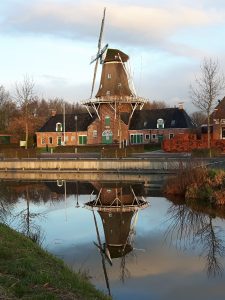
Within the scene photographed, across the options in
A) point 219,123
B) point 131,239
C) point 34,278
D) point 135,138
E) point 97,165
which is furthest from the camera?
point 135,138

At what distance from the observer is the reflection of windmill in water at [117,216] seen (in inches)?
437

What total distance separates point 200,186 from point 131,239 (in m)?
7.17

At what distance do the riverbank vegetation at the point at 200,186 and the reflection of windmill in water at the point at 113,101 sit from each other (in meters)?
31.7

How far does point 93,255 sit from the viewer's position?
1067cm

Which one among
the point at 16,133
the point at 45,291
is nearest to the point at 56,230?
the point at 45,291

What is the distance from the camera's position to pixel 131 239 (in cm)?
1226

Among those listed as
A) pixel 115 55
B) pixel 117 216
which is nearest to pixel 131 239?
pixel 117 216

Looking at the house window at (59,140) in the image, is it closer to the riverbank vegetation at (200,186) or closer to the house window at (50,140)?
the house window at (50,140)

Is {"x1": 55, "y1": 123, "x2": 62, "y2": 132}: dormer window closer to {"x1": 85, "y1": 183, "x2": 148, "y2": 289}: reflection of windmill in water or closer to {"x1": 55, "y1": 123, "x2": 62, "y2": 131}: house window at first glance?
{"x1": 55, "y1": 123, "x2": 62, "y2": 131}: house window

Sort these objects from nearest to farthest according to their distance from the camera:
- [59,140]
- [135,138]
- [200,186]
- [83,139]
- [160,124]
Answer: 1. [200,186]
2. [160,124]
3. [135,138]
4. [83,139]
5. [59,140]

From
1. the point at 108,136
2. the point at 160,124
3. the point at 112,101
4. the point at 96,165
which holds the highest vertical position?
the point at 112,101

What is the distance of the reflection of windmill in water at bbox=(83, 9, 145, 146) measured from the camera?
52.2 m

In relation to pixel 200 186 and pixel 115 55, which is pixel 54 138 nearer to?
pixel 115 55

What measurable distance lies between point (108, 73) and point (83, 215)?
39.2m
